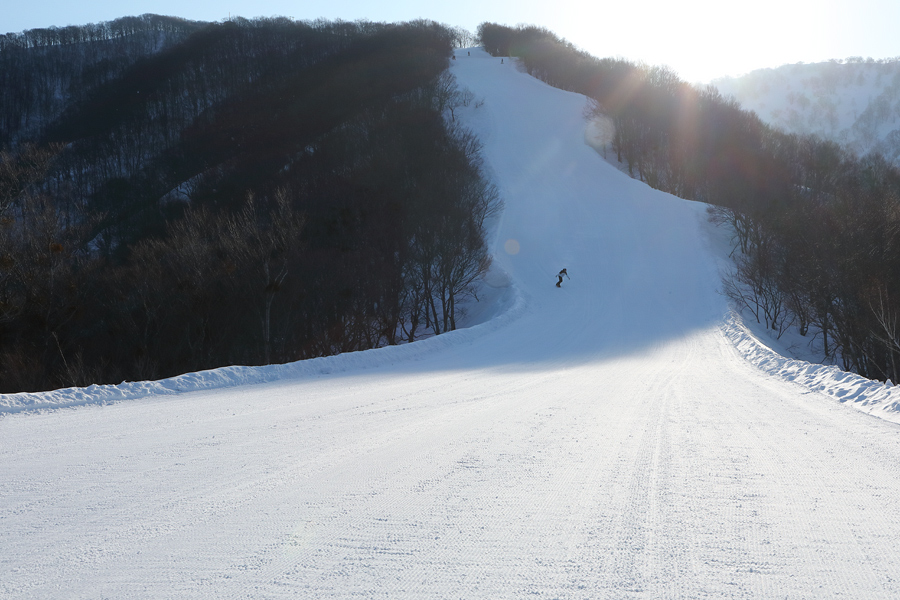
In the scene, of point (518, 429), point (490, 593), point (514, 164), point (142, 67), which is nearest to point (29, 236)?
point (518, 429)

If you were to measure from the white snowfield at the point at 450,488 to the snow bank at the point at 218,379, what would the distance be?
0.06m

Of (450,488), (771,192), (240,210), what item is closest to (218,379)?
(450,488)

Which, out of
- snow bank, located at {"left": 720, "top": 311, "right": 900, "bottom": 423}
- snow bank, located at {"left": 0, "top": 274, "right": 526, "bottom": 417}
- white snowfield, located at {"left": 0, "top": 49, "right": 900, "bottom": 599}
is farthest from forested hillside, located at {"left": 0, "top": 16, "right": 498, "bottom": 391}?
snow bank, located at {"left": 720, "top": 311, "right": 900, "bottom": 423}

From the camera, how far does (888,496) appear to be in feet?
14.3

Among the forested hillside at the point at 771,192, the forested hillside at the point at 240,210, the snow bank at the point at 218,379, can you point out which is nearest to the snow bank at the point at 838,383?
the forested hillside at the point at 771,192

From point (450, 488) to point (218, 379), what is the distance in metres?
7.80

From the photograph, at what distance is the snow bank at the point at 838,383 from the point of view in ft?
25.1

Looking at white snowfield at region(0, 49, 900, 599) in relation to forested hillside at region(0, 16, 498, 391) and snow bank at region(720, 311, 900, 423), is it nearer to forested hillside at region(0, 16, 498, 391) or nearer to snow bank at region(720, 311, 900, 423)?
snow bank at region(720, 311, 900, 423)

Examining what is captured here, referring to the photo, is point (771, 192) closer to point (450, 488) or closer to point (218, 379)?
point (218, 379)

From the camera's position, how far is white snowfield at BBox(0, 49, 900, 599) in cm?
308

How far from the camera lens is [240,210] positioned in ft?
162

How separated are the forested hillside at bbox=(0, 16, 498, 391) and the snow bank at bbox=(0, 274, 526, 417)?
10.5 m

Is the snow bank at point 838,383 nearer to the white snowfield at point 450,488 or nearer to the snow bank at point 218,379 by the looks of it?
the white snowfield at point 450,488

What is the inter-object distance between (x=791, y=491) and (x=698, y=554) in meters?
1.71
